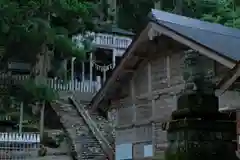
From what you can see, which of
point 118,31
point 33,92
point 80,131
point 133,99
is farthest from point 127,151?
point 118,31

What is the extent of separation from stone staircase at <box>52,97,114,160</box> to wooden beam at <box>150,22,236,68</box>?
9.98 metres

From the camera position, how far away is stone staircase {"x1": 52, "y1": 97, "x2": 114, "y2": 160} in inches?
873

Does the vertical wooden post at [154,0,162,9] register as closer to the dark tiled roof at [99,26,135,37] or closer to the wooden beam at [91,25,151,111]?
the dark tiled roof at [99,26,135,37]

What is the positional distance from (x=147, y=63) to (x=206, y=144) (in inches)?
362

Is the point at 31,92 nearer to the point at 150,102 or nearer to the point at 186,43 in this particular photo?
the point at 150,102

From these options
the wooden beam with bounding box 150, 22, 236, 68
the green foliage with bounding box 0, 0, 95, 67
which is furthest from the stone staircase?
the wooden beam with bounding box 150, 22, 236, 68

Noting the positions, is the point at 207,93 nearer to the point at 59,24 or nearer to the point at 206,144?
the point at 206,144

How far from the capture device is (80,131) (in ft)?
80.3

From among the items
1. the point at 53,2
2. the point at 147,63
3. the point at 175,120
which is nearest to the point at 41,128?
the point at 53,2

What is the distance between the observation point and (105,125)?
86.4 feet

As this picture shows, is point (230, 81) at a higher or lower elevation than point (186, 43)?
lower

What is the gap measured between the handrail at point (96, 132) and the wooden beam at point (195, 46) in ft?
27.0

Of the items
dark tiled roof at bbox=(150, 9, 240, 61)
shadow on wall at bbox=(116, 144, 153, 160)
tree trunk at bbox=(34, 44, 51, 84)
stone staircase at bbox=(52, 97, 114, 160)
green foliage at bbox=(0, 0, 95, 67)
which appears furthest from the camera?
tree trunk at bbox=(34, 44, 51, 84)

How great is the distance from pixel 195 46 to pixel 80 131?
13.5 m
